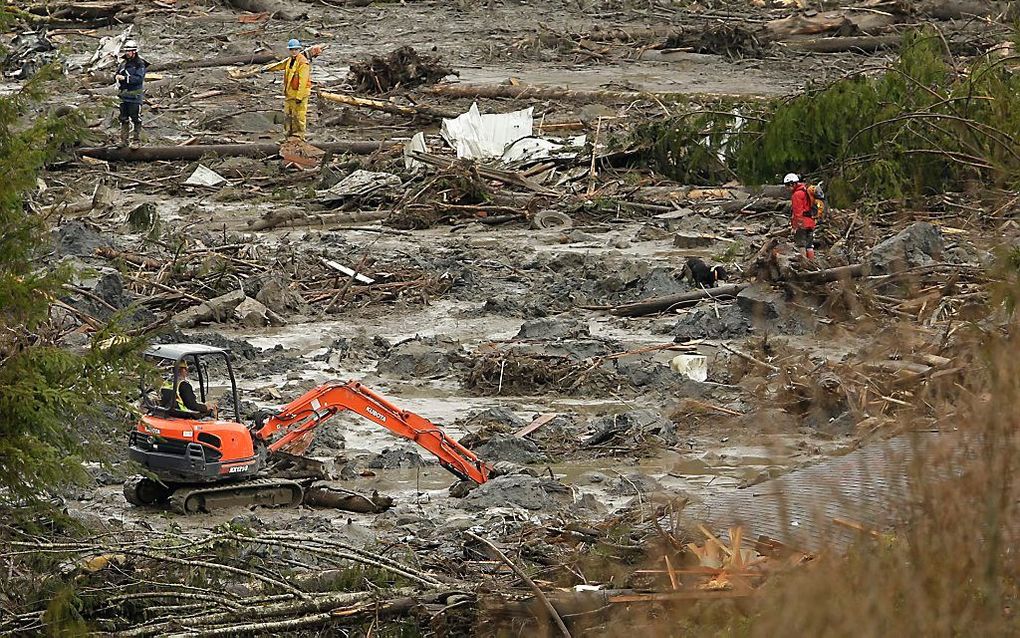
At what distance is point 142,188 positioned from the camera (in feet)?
72.3

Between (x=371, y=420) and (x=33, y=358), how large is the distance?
11.7ft

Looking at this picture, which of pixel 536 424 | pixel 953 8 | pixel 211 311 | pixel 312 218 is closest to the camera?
pixel 536 424

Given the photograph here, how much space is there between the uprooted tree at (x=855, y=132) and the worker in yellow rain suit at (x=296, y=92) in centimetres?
554

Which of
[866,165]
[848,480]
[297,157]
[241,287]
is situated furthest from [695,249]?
[848,480]

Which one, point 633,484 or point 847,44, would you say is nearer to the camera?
point 633,484

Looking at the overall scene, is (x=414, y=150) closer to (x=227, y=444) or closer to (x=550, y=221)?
(x=550, y=221)

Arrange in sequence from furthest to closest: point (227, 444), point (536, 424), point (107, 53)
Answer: point (107, 53) < point (536, 424) < point (227, 444)

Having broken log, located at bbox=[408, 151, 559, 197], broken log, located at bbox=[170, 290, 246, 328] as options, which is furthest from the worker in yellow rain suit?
broken log, located at bbox=[170, 290, 246, 328]

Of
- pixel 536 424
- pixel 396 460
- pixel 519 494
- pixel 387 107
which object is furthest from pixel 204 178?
pixel 519 494

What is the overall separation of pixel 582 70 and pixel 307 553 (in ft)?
77.6

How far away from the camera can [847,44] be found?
31.5 metres

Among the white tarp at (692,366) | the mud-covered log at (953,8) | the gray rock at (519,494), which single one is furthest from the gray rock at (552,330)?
the mud-covered log at (953,8)

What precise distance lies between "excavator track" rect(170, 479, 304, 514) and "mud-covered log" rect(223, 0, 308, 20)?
91.7ft

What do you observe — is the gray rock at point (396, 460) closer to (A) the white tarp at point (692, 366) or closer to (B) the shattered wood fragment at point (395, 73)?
(A) the white tarp at point (692, 366)
